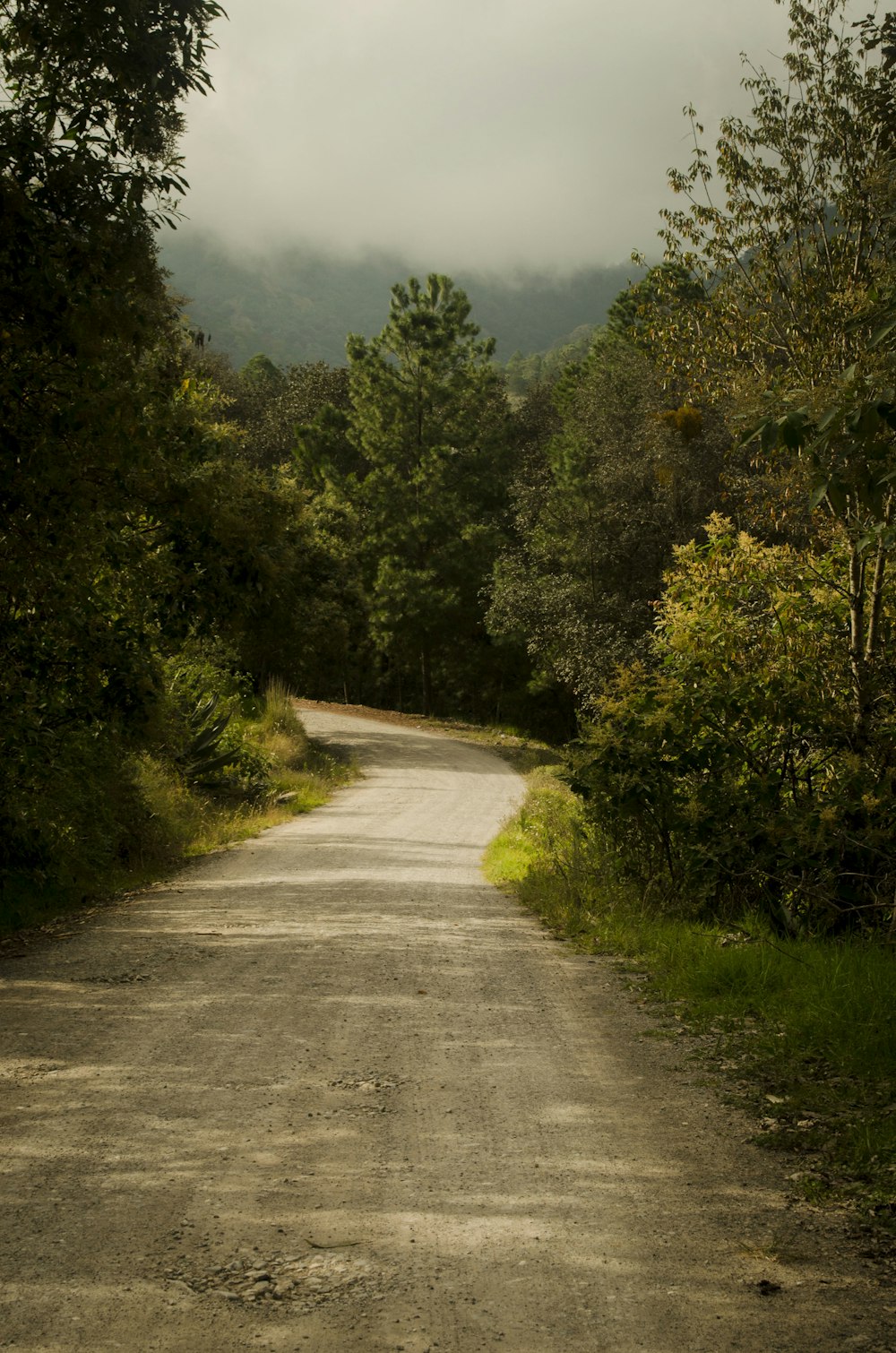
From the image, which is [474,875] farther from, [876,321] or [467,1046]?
[876,321]

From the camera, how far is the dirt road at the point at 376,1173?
3.26 m

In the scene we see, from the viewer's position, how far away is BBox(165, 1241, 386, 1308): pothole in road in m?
3.35

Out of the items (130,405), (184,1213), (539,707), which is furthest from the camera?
(539,707)

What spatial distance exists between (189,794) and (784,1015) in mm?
12175

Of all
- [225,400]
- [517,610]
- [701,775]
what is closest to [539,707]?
[517,610]

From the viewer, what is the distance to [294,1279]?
3.45 m

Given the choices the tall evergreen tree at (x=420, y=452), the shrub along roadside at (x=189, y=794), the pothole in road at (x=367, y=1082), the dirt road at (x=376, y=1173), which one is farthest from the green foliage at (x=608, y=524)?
the pothole in road at (x=367, y=1082)

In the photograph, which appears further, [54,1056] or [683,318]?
[683,318]

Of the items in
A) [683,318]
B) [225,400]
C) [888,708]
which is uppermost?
[225,400]

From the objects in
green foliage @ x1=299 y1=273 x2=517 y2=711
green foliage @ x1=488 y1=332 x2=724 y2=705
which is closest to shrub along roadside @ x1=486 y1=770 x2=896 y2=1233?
green foliage @ x1=488 y1=332 x2=724 y2=705

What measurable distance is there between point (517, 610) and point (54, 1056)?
29514mm

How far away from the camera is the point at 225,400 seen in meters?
22.9

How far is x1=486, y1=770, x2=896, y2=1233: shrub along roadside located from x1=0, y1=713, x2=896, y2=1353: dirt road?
28 centimetres

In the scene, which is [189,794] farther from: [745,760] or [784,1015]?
[784,1015]
